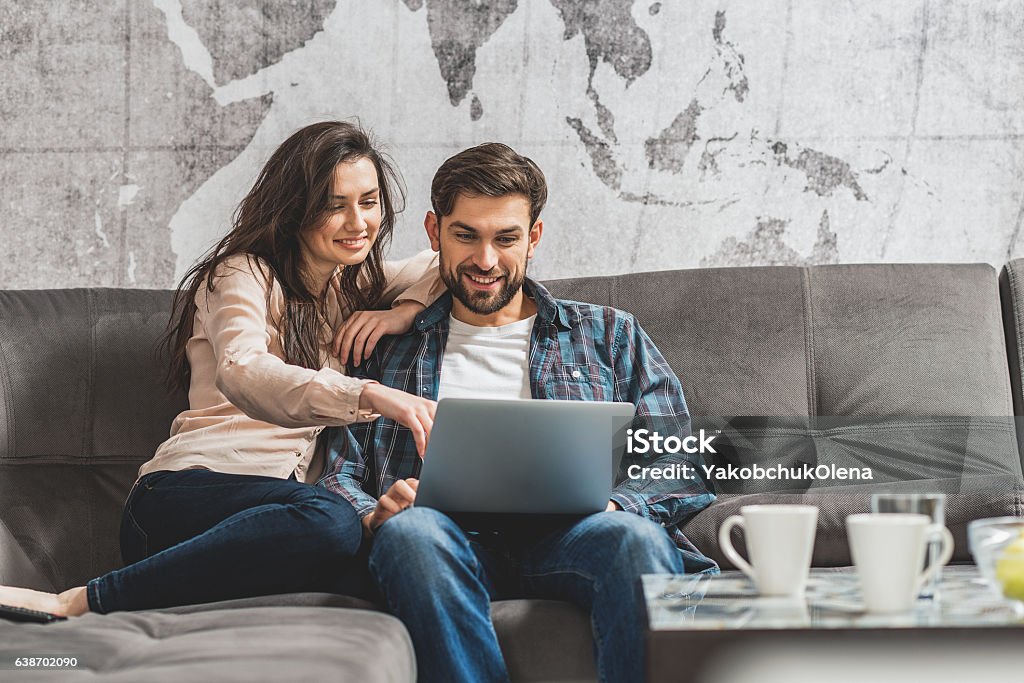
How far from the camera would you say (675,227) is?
2.51 m

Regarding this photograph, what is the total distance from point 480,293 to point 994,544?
1194 mm

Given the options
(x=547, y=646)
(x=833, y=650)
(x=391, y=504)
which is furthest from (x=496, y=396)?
(x=833, y=650)

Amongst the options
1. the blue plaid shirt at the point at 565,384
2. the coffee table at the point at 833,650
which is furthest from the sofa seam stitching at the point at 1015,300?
the coffee table at the point at 833,650

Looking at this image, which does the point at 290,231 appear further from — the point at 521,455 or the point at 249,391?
the point at 521,455

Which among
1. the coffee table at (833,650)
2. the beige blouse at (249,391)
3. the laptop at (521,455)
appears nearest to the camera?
the coffee table at (833,650)

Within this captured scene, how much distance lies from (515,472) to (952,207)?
152cm

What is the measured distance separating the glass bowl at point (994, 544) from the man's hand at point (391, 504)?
928mm

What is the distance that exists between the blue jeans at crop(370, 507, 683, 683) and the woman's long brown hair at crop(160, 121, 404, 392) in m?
0.53

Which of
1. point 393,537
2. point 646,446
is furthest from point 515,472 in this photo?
point 646,446

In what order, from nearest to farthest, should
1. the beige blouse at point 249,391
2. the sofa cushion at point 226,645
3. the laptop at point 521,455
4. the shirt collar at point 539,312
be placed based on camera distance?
1. the sofa cushion at point 226,645
2. the laptop at point 521,455
3. the beige blouse at point 249,391
4. the shirt collar at point 539,312

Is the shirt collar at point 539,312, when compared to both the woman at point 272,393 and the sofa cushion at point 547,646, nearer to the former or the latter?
the woman at point 272,393

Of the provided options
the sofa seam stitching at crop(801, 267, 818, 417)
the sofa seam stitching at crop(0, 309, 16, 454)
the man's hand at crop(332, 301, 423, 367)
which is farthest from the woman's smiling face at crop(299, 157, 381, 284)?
the sofa seam stitching at crop(801, 267, 818, 417)

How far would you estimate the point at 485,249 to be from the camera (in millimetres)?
2006

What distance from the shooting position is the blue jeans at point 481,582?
1466mm
